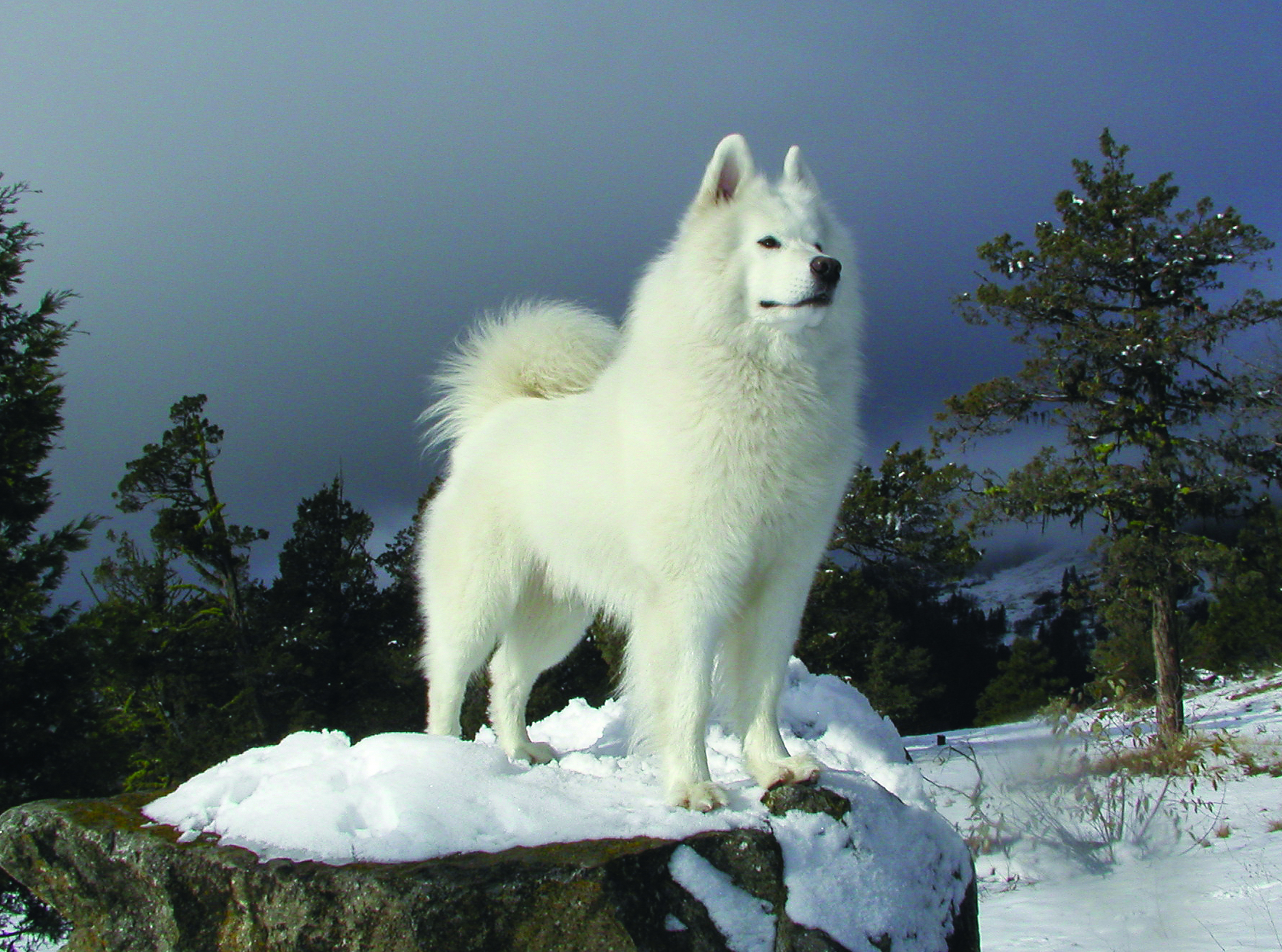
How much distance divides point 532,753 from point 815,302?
2707mm

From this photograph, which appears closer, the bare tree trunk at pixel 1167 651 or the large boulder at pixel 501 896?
the large boulder at pixel 501 896

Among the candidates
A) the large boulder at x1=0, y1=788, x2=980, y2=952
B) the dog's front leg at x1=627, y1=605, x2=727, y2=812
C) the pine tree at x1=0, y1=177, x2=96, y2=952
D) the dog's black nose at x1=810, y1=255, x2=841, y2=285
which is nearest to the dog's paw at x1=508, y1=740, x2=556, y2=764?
the dog's front leg at x1=627, y1=605, x2=727, y2=812

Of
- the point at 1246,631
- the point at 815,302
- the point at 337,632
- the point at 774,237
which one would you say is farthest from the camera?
the point at 1246,631

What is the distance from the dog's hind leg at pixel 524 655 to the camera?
460 cm

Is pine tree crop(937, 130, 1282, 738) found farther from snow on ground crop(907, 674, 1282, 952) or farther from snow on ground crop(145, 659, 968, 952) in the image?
snow on ground crop(145, 659, 968, 952)

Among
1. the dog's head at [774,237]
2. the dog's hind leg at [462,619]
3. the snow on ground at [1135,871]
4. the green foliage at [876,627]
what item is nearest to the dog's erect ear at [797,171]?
the dog's head at [774,237]

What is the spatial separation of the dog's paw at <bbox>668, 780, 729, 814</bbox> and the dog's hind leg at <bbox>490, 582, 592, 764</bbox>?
1.64 metres

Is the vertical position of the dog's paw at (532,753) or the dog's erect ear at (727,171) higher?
the dog's erect ear at (727,171)

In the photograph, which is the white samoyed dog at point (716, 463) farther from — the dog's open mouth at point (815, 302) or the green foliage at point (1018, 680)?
the green foliage at point (1018, 680)

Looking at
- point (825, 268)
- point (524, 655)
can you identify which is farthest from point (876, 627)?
point (825, 268)

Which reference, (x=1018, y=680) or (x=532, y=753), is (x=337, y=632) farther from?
(x=1018, y=680)

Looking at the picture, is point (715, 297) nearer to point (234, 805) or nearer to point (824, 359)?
point (824, 359)

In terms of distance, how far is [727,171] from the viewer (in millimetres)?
3588

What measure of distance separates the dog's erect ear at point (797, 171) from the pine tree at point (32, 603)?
1022cm
